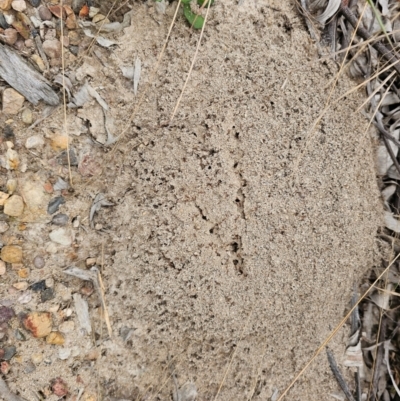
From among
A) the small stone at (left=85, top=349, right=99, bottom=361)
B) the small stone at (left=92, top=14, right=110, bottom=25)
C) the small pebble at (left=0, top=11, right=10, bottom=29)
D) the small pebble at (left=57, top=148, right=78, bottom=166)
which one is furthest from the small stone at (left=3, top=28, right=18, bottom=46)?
the small stone at (left=85, top=349, right=99, bottom=361)

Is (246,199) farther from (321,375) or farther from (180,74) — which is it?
(321,375)

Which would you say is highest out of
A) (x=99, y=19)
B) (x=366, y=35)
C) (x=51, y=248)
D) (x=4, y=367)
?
(x=366, y=35)

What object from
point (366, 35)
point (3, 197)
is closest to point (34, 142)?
point (3, 197)

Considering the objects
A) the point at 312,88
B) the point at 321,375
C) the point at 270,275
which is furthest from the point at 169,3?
the point at 321,375

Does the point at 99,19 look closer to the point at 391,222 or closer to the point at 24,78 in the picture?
the point at 24,78

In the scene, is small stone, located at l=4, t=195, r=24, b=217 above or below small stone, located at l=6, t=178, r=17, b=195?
below

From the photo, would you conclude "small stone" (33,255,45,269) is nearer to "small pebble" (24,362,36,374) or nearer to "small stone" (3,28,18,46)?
"small pebble" (24,362,36,374)

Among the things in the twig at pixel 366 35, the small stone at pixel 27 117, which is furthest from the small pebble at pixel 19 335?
the twig at pixel 366 35
